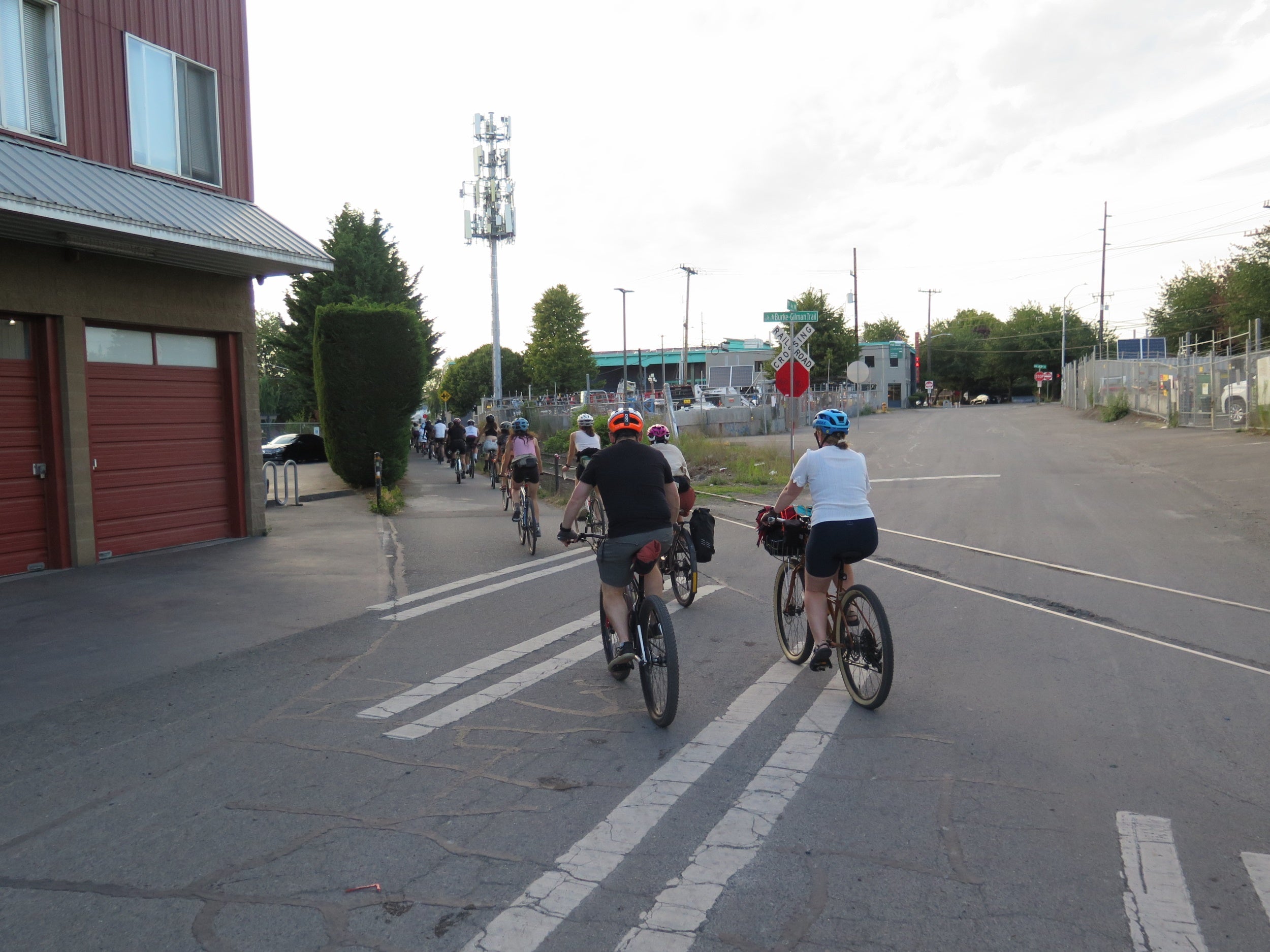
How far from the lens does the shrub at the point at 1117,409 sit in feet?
128

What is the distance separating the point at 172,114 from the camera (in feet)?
40.9

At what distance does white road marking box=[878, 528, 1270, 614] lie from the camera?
8453 millimetres

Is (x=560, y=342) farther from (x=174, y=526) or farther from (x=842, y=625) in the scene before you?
(x=842, y=625)

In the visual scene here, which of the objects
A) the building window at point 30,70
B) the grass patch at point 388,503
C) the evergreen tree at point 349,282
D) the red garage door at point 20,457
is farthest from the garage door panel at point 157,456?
the evergreen tree at point 349,282

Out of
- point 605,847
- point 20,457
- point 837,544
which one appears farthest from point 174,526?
point 605,847

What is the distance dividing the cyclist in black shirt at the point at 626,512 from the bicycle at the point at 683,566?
2.71 meters

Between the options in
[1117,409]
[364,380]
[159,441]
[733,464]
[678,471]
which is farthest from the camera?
[1117,409]

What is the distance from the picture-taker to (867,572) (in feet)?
33.7

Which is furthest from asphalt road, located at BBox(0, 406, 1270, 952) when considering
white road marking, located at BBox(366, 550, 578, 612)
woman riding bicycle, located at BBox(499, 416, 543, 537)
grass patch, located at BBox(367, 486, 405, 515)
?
grass patch, located at BBox(367, 486, 405, 515)

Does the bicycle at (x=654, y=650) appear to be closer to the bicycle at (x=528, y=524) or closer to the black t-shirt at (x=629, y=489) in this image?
the black t-shirt at (x=629, y=489)

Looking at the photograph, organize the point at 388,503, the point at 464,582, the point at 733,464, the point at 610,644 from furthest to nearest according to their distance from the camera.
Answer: the point at 733,464 < the point at 388,503 < the point at 464,582 < the point at 610,644

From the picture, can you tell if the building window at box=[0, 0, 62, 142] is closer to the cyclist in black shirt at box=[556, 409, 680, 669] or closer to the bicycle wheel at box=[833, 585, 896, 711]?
the cyclist in black shirt at box=[556, 409, 680, 669]

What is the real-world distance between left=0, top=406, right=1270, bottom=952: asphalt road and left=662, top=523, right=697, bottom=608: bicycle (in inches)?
9.2

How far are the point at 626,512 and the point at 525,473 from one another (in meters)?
7.73
